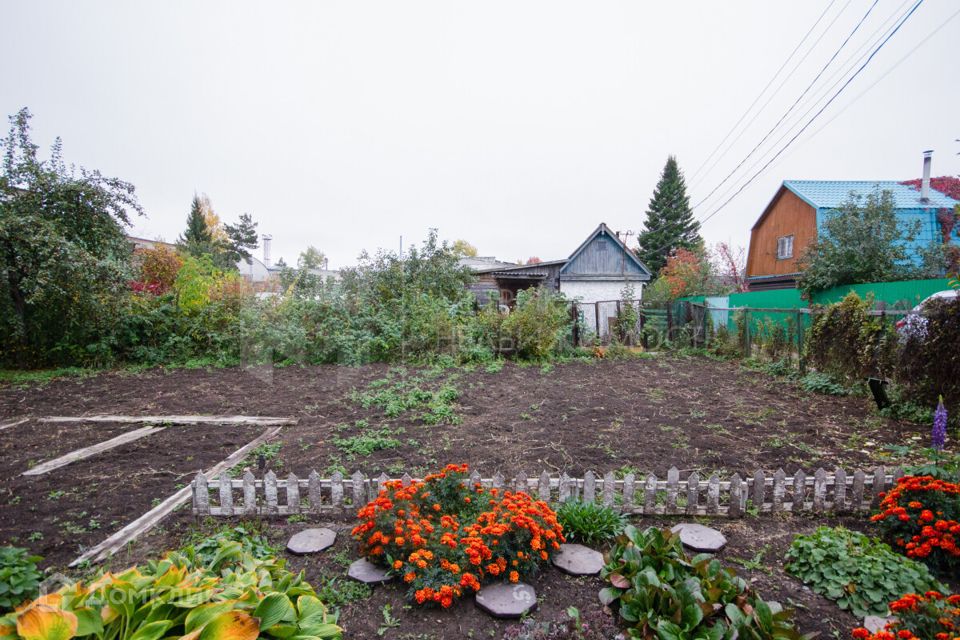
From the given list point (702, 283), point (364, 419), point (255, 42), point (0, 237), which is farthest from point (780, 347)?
point (0, 237)

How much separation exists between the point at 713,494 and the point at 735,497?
0.16m

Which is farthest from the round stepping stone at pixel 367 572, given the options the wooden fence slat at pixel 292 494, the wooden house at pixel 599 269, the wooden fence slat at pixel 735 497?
the wooden house at pixel 599 269

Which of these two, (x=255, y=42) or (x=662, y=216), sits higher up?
(x=662, y=216)

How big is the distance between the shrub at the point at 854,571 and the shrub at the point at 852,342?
16.1ft

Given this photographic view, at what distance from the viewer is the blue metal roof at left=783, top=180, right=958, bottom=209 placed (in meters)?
14.6

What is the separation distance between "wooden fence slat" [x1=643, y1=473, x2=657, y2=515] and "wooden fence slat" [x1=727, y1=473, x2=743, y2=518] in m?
0.54

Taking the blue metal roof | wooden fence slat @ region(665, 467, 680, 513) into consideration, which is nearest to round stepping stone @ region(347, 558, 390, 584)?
wooden fence slat @ region(665, 467, 680, 513)

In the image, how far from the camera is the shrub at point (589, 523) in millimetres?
2689

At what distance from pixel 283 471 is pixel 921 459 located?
5890 mm

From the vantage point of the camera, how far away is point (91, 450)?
423 centimetres

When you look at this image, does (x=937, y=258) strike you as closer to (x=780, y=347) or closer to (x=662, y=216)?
(x=780, y=347)

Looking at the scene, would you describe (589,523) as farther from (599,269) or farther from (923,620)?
(599,269)

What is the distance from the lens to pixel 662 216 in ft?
125

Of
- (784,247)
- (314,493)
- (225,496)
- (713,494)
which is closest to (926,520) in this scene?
(713,494)
